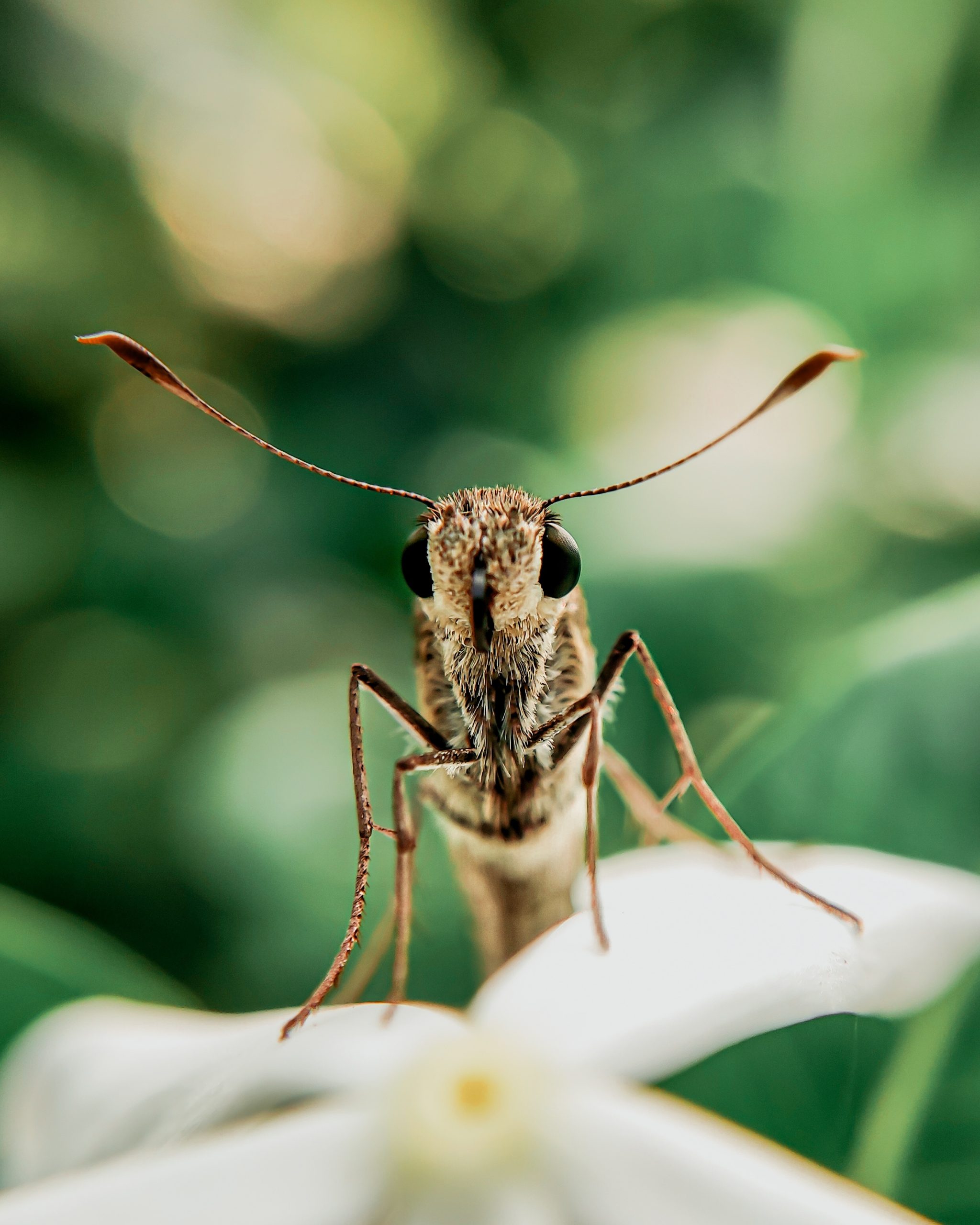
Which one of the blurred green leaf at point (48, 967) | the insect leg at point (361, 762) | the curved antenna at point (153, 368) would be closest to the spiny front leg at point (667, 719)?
the insect leg at point (361, 762)

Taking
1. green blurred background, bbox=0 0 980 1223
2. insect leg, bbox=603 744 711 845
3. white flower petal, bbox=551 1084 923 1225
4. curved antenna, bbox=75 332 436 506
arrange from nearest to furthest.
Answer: white flower petal, bbox=551 1084 923 1225, curved antenna, bbox=75 332 436 506, insect leg, bbox=603 744 711 845, green blurred background, bbox=0 0 980 1223

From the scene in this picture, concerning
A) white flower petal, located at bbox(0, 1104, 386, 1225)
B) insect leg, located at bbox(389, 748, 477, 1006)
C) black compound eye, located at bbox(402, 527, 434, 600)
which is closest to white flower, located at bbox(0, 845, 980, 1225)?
white flower petal, located at bbox(0, 1104, 386, 1225)

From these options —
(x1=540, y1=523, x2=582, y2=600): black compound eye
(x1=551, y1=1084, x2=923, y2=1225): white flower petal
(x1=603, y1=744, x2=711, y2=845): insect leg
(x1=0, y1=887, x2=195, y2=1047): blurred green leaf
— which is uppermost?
(x1=540, y1=523, x2=582, y2=600): black compound eye

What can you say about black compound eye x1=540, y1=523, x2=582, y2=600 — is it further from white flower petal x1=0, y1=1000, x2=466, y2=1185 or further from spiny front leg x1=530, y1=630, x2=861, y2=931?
white flower petal x1=0, y1=1000, x2=466, y2=1185

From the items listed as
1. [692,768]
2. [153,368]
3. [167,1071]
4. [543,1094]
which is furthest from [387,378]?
[543,1094]

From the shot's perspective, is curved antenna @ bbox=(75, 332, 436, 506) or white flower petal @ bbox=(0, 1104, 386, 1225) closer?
white flower petal @ bbox=(0, 1104, 386, 1225)

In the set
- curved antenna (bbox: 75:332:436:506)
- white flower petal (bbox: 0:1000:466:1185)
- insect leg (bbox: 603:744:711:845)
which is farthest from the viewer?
insect leg (bbox: 603:744:711:845)

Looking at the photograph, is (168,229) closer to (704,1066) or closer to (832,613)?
(832,613)

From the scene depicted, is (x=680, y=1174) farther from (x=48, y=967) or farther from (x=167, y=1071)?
(x=48, y=967)
